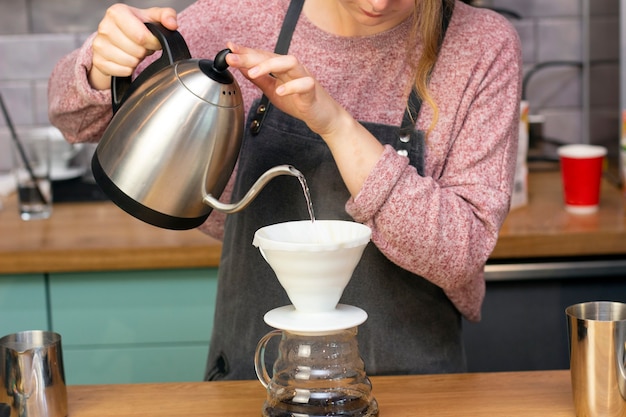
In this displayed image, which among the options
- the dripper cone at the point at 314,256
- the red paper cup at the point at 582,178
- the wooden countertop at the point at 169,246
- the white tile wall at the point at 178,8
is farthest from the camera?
the white tile wall at the point at 178,8

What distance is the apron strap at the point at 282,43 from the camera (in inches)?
62.2

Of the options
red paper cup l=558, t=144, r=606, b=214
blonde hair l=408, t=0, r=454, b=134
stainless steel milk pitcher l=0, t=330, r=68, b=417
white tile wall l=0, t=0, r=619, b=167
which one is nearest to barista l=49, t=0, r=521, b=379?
blonde hair l=408, t=0, r=454, b=134

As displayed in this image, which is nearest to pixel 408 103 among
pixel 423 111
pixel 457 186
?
pixel 423 111

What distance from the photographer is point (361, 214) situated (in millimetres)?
1307

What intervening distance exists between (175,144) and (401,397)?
0.45 metres

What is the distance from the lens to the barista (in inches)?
53.7

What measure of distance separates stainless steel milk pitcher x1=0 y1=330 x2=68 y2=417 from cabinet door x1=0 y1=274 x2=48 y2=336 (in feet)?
3.09

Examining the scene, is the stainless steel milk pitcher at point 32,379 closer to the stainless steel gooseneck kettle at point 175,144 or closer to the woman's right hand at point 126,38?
the stainless steel gooseneck kettle at point 175,144

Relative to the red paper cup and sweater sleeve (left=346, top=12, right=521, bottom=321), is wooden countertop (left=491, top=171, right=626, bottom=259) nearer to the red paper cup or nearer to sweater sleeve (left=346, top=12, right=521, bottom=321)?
the red paper cup

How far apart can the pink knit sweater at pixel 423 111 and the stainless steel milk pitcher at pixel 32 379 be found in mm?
417

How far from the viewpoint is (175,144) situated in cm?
122

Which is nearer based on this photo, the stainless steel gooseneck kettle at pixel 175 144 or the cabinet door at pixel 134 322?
the stainless steel gooseneck kettle at pixel 175 144

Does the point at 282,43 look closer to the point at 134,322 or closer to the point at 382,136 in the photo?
the point at 382,136

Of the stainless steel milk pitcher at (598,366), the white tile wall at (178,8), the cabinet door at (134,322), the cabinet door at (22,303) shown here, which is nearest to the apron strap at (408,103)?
the stainless steel milk pitcher at (598,366)
